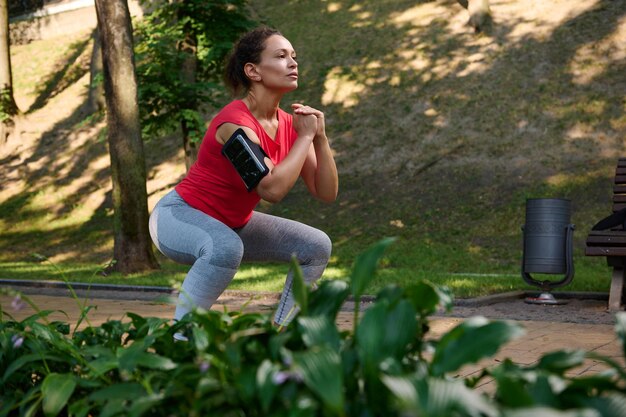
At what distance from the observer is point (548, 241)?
935cm

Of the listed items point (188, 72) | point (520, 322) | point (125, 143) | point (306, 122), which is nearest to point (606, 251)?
point (520, 322)

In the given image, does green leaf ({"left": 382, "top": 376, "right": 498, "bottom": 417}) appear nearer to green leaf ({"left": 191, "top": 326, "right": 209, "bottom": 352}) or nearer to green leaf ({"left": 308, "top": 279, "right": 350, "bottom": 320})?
green leaf ({"left": 308, "top": 279, "right": 350, "bottom": 320})

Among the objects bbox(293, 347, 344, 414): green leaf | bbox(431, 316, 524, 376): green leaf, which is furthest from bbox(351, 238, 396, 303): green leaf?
bbox(293, 347, 344, 414): green leaf

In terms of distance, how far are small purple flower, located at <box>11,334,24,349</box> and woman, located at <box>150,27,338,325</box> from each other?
102 cm

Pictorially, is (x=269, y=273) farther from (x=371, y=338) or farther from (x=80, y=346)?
(x=371, y=338)

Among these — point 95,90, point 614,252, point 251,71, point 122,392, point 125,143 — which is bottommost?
point 95,90

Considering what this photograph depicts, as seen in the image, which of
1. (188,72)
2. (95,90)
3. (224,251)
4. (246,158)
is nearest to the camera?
(246,158)

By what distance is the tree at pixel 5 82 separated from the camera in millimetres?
24016

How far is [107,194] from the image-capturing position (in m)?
21.4

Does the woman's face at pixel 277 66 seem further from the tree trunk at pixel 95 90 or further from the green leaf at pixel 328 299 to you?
the tree trunk at pixel 95 90

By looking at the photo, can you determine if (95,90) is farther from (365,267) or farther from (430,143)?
(365,267)

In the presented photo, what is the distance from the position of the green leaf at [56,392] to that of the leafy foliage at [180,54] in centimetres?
1379

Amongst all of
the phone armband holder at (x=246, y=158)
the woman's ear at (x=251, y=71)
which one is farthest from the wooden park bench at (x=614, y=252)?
the phone armband holder at (x=246, y=158)

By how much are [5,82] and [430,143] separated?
41.8ft
